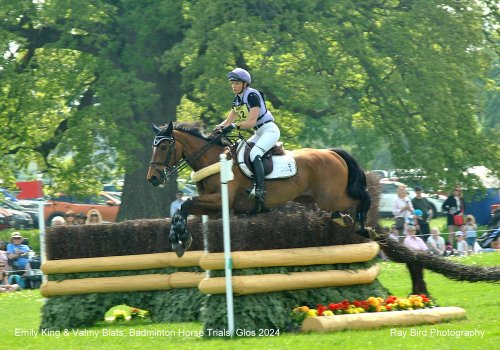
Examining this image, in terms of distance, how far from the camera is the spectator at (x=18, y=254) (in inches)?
803

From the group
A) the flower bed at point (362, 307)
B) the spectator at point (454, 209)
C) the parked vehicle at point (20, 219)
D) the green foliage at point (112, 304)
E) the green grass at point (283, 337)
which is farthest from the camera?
the parked vehicle at point (20, 219)

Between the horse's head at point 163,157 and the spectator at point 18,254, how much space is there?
344 inches

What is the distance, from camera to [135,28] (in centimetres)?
2591

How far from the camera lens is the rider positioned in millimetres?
12328

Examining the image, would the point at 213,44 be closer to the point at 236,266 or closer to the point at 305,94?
the point at 305,94

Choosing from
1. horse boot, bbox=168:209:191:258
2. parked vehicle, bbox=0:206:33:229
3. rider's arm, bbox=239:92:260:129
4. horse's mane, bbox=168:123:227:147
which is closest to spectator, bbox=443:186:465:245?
horse's mane, bbox=168:123:227:147

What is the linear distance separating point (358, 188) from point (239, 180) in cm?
169

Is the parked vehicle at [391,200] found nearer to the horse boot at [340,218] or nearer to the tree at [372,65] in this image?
the tree at [372,65]

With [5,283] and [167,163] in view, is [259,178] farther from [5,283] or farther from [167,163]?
[5,283]

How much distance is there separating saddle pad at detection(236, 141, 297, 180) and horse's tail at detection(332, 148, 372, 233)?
2.75 ft

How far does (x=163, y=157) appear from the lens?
12.5 m

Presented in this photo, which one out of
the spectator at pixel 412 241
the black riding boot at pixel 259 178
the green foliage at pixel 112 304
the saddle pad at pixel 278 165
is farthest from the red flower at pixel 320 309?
the spectator at pixel 412 241

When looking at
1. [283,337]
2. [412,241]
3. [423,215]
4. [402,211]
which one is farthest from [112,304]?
[423,215]

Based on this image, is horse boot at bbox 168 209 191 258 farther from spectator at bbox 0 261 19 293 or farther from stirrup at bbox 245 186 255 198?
spectator at bbox 0 261 19 293
